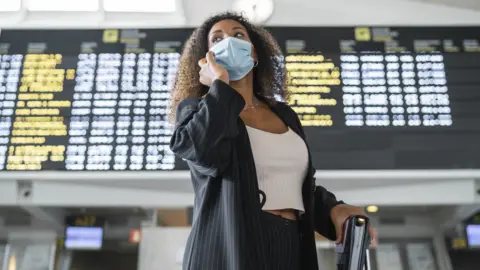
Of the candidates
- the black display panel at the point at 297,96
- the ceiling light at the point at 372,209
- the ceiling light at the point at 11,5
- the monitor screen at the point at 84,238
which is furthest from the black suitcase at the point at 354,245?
the ceiling light at the point at 11,5

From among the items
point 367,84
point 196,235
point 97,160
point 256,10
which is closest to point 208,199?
point 196,235

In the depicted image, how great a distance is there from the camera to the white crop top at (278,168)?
0.81m

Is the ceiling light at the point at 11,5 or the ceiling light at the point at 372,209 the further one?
the ceiling light at the point at 11,5

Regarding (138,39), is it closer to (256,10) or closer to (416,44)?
(256,10)

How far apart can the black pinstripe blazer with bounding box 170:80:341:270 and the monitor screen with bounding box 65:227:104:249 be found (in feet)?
6.33

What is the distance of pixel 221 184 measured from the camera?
0.78m

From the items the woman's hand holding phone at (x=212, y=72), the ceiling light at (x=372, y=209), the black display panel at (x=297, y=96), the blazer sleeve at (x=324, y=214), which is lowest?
the blazer sleeve at (x=324, y=214)

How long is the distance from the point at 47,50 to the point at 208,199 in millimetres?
2018

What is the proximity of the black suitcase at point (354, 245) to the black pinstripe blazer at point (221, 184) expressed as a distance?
0.17 ft

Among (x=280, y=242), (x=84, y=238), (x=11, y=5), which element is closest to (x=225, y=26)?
(x=280, y=242)

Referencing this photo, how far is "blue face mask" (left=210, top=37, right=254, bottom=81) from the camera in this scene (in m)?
0.90

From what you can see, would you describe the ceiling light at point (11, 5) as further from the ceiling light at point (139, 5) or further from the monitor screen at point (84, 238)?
the monitor screen at point (84, 238)

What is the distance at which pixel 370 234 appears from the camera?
2.74 feet

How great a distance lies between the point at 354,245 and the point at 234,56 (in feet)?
1.22
